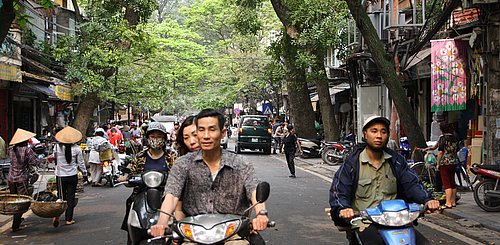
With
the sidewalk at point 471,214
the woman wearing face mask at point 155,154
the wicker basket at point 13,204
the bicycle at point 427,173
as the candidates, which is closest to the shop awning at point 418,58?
the bicycle at point 427,173

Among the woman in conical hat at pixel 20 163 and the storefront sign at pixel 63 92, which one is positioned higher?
the storefront sign at pixel 63 92

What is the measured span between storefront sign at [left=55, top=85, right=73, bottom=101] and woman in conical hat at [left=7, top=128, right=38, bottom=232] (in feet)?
39.8

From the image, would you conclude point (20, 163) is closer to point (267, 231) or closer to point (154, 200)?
point (267, 231)

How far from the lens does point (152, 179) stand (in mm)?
6352

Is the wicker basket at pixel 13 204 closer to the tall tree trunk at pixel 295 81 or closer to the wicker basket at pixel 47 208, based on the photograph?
the wicker basket at pixel 47 208

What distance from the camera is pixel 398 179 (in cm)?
541

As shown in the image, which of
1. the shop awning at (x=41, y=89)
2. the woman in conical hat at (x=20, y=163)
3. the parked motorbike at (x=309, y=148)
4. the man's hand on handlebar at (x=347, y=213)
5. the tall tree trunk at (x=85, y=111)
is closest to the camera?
the man's hand on handlebar at (x=347, y=213)

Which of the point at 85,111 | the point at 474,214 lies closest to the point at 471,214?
the point at 474,214

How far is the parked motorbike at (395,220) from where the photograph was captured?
4.64m

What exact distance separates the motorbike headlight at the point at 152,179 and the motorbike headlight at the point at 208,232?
215 centimetres

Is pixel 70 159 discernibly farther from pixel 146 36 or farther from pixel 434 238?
pixel 146 36

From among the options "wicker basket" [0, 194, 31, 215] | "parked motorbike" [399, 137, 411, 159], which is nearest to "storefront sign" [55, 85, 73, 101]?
"parked motorbike" [399, 137, 411, 159]

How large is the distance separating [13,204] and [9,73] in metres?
9.76

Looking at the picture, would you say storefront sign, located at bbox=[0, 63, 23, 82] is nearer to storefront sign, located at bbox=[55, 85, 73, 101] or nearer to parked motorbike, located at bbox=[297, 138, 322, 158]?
storefront sign, located at bbox=[55, 85, 73, 101]
